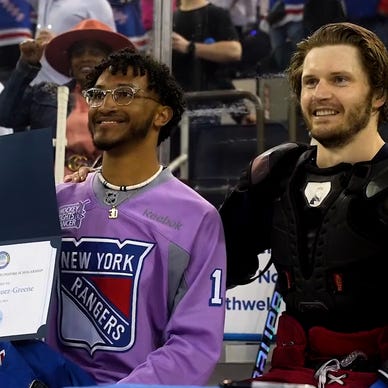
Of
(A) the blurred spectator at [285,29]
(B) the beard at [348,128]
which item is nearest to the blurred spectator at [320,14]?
(A) the blurred spectator at [285,29]

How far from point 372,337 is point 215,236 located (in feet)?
1.23

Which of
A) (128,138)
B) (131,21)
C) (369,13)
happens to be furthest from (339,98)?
(131,21)

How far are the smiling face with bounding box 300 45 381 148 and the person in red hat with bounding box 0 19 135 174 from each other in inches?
45.4

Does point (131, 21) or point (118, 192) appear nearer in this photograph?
point (118, 192)

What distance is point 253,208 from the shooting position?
5.95 feet

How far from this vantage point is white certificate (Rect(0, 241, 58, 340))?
1.42 m

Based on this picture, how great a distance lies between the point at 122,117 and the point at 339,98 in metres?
0.46

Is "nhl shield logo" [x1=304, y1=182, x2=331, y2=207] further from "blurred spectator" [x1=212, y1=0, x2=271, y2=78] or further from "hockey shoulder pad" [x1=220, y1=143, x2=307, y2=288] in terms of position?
"blurred spectator" [x1=212, y1=0, x2=271, y2=78]

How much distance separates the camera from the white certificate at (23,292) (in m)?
1.42

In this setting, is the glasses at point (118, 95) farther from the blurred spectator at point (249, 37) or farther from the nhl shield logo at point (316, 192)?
the blurred spectator at point (249, 37)

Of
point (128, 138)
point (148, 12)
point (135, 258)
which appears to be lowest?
point (135, 258)

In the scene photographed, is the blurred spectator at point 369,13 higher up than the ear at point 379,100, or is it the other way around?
the blurred spectator at point 369,13

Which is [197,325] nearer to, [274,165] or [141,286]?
[141,286]

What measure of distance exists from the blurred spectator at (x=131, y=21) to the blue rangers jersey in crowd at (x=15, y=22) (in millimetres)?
299
